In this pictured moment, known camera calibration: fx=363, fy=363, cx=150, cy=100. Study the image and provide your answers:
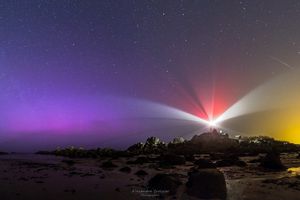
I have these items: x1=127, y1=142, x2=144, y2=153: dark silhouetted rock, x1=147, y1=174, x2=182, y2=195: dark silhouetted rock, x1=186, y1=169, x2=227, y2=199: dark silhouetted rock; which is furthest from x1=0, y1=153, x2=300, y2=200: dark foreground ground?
x1=127, y1=142, x2=144, y2=153: dark silhouetted rock

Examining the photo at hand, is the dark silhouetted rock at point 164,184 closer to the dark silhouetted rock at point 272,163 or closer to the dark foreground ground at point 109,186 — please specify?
the dark foreground ground at point 109,186

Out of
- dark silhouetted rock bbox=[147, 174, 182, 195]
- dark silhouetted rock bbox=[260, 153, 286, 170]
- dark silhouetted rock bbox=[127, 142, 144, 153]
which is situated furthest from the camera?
dark silhouetted rock bbox=[127, 142, 144, 153]

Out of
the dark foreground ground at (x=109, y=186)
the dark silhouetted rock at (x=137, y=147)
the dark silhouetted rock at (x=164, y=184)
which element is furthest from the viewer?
the dark silhouetted rock at (x=137, y=147)

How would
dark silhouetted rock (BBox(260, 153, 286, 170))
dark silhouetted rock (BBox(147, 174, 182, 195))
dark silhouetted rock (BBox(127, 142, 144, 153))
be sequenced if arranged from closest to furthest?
dark silhouetted rock (BBox(147, 174, 182, 195)) < dark silhouetted rock (BBox(260, 153, 286, 170)) < dark silhouetted rock (BBox(127, 142, 144, 153))

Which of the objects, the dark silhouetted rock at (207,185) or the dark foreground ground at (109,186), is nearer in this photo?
the dark foreground ground at (109,186)

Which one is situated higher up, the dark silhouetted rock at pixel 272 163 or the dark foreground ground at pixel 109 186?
the dark silhouetted rock at pixel 272 163

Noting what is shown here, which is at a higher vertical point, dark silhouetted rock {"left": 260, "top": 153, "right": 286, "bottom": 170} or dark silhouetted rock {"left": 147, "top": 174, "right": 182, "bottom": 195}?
dark silhouetted rock {"left": 260, "top": 153, "right": 286, "bottom": 170}

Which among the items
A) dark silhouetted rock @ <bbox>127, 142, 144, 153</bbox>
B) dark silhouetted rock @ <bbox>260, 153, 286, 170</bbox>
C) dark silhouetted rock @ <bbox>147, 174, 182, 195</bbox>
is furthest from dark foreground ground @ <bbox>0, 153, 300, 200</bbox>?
dark silhouetted rock @ <bbox>127, 142, 144, 153</bbox>

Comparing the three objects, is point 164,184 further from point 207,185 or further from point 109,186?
point 109,186

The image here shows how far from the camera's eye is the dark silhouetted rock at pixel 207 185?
1789 centimetres

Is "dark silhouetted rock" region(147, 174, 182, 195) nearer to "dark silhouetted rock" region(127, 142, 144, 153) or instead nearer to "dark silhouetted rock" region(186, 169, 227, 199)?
"dark silhouetted rock" region(186, 169, 227, 199)

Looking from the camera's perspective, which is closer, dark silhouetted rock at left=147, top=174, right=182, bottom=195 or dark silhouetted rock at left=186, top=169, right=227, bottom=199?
dark silhouetted rock at left=186, top=169, right=227, bottom=199

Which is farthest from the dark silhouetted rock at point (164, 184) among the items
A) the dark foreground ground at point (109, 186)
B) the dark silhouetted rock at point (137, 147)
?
the dark silhouetted rock at point (137, 147)

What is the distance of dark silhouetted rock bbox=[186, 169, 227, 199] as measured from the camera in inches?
704
